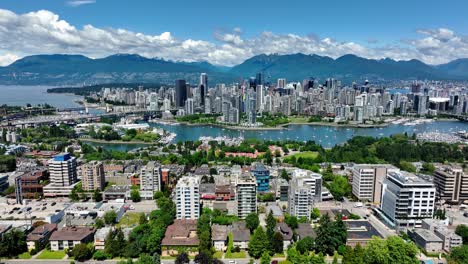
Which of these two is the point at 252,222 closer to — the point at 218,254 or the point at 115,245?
the point at 218,254

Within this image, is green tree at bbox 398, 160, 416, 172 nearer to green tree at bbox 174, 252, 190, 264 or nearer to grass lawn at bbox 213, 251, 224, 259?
grass lawn at bbox 213, 251, 224, 259

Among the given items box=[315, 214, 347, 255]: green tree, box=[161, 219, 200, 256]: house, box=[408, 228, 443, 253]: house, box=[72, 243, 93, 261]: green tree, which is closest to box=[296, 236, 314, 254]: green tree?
box=[315, 214, 347, 255]: green tree

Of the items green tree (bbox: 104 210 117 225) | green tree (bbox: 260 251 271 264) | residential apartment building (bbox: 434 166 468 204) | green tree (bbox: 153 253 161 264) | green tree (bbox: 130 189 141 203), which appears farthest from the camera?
green tree (bbox: 130 189 141 203)

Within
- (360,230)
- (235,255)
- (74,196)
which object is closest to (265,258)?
(235,255)

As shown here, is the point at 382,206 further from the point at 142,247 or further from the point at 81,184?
the point at 81,184

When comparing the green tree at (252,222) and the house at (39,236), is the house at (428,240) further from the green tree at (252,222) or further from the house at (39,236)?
the house at (39,236)

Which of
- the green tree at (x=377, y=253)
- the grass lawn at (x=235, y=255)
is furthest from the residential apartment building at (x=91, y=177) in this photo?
the green tree at (x=377, y=253)
